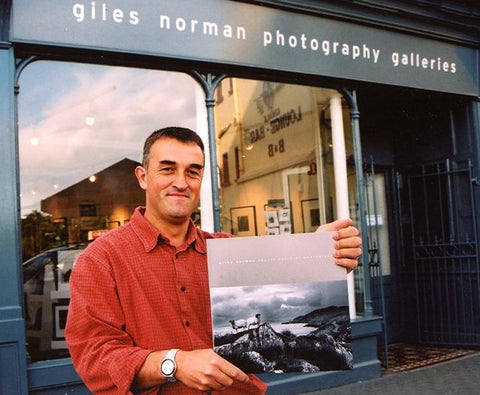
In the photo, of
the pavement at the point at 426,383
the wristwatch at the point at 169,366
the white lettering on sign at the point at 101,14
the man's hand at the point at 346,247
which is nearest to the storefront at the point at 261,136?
the white lettering on sign at the point at 101,14

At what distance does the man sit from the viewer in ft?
5.08

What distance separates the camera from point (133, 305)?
172 centimetres

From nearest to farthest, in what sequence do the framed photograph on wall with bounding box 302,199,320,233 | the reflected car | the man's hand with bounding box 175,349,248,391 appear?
1. the man's hand with bounding box 175,349,248,391
2. the reflected car
3. the framed photograph on wall with bounding box 302,199,320,233

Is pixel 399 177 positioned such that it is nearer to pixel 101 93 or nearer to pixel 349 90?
pixel 349 90

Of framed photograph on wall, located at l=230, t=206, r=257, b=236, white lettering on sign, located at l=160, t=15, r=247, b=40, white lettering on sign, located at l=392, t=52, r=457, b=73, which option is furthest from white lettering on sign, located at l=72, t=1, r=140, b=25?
white lettering on sign, located at l=392, t=52, r=457, b=73

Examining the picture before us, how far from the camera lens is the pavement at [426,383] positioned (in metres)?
5.37

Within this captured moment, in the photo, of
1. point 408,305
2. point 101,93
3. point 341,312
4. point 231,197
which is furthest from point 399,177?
point 341,312

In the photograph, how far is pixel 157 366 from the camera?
1.53 m

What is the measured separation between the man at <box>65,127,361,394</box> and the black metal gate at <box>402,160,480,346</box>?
5637 mm

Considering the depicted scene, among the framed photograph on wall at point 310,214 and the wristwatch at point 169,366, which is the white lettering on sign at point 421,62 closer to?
the framed photograph on wall at point 310,214

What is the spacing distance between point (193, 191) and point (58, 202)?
380 cm

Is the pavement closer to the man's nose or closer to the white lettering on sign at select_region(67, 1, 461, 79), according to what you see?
the white lettering on sign at select_region(67, 1, 461, 79)

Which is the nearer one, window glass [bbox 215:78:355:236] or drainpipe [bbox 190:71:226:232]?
drainpipe [bbox 190:71:226:232]

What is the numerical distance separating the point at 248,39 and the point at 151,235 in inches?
153
